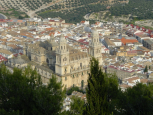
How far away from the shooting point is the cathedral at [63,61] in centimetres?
4412

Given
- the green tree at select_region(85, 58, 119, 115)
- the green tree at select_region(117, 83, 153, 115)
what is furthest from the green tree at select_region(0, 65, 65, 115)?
the green tree at select_region(85, 58, 119, 115)

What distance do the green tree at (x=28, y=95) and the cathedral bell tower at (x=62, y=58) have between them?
10.5m

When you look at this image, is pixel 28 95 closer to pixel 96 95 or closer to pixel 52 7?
pixel 96 95

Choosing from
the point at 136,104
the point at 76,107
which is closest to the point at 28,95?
the point at 76,107

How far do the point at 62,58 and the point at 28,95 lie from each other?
47.4ft

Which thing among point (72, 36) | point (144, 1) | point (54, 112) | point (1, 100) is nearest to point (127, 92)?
point (54, 112)

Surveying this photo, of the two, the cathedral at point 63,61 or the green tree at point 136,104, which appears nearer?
the green tree at point 136,104

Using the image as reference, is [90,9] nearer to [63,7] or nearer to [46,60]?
[63,7]

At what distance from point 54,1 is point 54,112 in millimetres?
116733

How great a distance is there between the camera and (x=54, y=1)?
140m

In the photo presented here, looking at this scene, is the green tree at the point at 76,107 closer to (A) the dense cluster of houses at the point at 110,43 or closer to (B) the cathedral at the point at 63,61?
(B) the cathedral at the point at 63,61

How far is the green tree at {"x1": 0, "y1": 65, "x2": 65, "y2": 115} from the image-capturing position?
28.1m

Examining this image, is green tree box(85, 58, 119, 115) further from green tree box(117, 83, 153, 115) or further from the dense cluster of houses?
the dense cluster of houses

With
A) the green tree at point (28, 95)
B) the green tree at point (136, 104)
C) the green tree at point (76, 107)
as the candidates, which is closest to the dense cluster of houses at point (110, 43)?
the green tree at point (136, 104)
